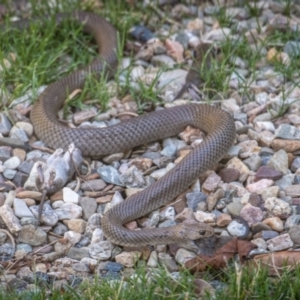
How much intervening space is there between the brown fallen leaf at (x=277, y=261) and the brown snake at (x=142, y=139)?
0.46 m

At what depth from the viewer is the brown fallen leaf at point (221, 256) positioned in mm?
5840

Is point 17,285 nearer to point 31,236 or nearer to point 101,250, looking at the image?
point 31,236

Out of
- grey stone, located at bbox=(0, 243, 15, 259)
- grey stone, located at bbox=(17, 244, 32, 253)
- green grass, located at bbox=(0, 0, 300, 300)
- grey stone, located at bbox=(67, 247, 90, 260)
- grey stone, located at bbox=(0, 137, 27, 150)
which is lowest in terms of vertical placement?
grey stone, located at bbox=(67, 247, 90, 260)

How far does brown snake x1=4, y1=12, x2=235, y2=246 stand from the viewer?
20.2ft

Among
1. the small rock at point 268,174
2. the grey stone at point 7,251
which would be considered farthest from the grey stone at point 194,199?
the grey stone at point 7,251

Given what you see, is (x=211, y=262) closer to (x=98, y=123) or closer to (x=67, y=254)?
(x=67, y=254)

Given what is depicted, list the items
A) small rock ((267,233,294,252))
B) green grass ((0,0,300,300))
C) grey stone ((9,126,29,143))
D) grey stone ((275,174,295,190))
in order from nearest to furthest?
small rock ((267,233,294,252)) → grey stone ((275,174,295,190)) → grey stone ((9,126,29,143)) → green grass ((0,0,300,300))

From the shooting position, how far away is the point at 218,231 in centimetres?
633

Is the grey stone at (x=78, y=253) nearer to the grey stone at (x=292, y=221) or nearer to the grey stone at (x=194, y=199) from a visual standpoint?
the grey stone at (x=194, y=199)

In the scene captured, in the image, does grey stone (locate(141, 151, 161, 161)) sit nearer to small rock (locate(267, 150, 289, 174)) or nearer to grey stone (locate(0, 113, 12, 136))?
small rock (locate(267, 150, 289, 174))

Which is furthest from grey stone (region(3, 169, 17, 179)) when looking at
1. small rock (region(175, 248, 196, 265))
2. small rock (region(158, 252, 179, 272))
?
small rock (region(175, 248, 196, 265))

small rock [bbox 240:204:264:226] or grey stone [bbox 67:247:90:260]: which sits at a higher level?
small rock [bbox 240:204:264:226]

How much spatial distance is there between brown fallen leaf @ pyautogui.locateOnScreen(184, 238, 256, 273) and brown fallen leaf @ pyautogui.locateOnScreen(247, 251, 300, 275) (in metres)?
0.11

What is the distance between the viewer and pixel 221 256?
19.3 feet
